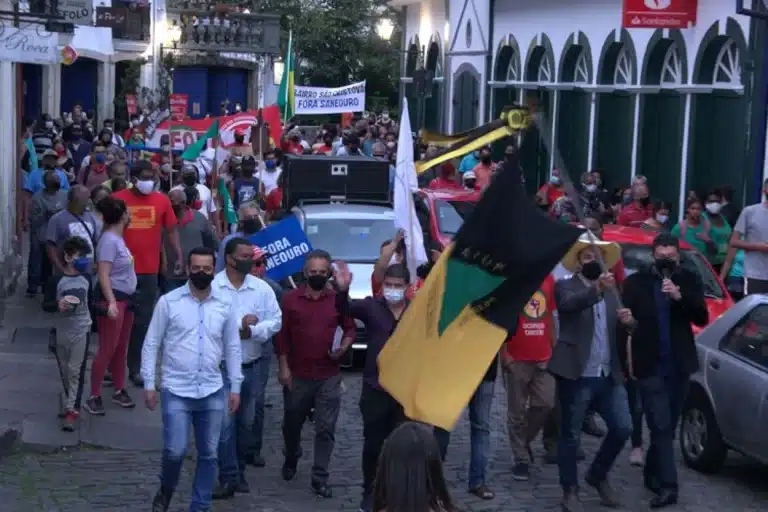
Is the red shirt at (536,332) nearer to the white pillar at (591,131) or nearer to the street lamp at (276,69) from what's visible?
the white pillar at (591,131)

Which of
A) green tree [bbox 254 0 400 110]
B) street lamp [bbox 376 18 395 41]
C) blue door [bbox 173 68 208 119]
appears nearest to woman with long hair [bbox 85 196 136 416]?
green tree [bbox 254 0 400 110]

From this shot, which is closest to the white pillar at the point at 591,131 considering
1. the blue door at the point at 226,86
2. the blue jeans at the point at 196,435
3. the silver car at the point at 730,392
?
the silver car at the point at 730,392

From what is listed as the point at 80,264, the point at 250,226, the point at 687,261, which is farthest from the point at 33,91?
the point at 80,264

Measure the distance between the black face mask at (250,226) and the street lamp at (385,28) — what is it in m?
38.0

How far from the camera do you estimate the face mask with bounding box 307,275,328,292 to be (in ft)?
31.1

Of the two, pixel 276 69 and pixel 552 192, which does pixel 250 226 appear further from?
pixel 276 69

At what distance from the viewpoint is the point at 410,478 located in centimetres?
425

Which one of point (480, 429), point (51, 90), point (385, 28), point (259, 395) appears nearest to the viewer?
point (480, 429)

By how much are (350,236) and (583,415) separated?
666cm

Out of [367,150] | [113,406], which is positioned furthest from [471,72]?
[113,406]

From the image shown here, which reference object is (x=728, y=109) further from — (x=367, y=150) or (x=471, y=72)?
(x=471, y=72)

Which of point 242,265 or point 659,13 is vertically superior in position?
point 659,13

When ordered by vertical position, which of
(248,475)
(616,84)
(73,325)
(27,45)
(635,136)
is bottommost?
(248,475)

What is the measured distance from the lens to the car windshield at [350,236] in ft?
50.4
